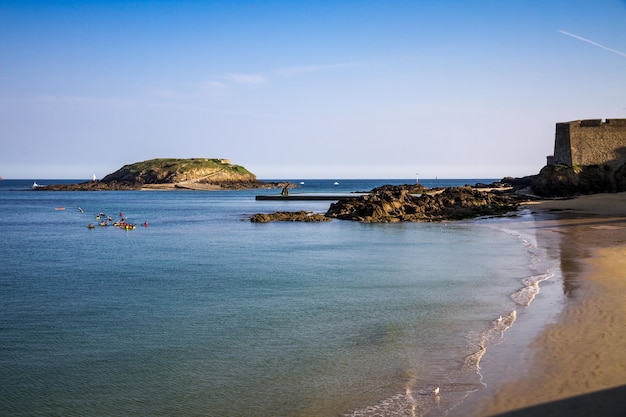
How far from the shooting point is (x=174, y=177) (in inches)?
6860

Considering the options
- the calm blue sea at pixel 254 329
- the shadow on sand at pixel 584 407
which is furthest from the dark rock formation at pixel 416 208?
the shadow on sand at pixel 584 407

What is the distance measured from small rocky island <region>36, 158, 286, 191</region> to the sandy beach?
511 ft

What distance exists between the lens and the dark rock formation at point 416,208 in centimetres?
4569

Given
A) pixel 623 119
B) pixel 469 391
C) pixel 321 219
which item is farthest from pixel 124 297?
pixel 623 119

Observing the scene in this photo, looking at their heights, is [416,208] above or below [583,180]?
below

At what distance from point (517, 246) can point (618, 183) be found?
118 feet

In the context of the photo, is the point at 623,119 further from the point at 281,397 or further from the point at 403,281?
the point at 281,397

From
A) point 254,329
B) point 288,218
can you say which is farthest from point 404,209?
point 254,329

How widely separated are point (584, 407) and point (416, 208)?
132 feet

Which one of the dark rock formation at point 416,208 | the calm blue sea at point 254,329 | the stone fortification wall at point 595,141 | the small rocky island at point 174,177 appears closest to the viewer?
the calm blue sea at point 254,329

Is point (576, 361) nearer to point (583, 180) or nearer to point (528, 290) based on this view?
point (528, 290)

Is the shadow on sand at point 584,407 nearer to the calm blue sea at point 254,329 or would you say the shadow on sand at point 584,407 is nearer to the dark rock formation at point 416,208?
the calm blue sea at point 254,329

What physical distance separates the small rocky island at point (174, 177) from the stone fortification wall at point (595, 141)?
395 ft

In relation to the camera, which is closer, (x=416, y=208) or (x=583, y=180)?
(x=416, y=208)
